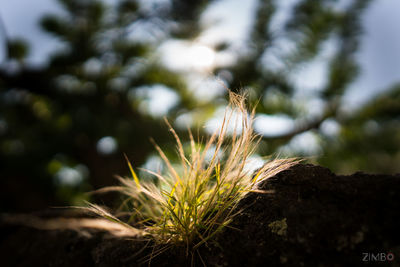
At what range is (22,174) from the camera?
5.71 ft

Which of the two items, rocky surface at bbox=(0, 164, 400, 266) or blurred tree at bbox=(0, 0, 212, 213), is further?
blurred tree at bbox=(0, 0, 212, 213)

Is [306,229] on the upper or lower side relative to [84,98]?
lower

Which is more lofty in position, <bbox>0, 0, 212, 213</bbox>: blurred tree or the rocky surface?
<bbox>0, 0, 212, 213</bbox>: blurred tree

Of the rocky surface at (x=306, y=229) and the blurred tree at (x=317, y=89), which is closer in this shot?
the rocky surface at (x=306, y=229)

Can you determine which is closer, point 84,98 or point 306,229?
point 306,229

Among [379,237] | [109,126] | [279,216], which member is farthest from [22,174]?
[379,237]

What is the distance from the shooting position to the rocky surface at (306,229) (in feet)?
1.16

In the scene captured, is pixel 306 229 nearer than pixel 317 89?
Yes

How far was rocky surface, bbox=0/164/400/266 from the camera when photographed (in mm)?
353

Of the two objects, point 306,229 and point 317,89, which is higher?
point 317,89

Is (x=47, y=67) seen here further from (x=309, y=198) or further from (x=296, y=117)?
(x=309, y=198)

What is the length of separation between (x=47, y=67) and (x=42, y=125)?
0.47 m

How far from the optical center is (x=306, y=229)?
380mm

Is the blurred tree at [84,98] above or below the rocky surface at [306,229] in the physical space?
above
